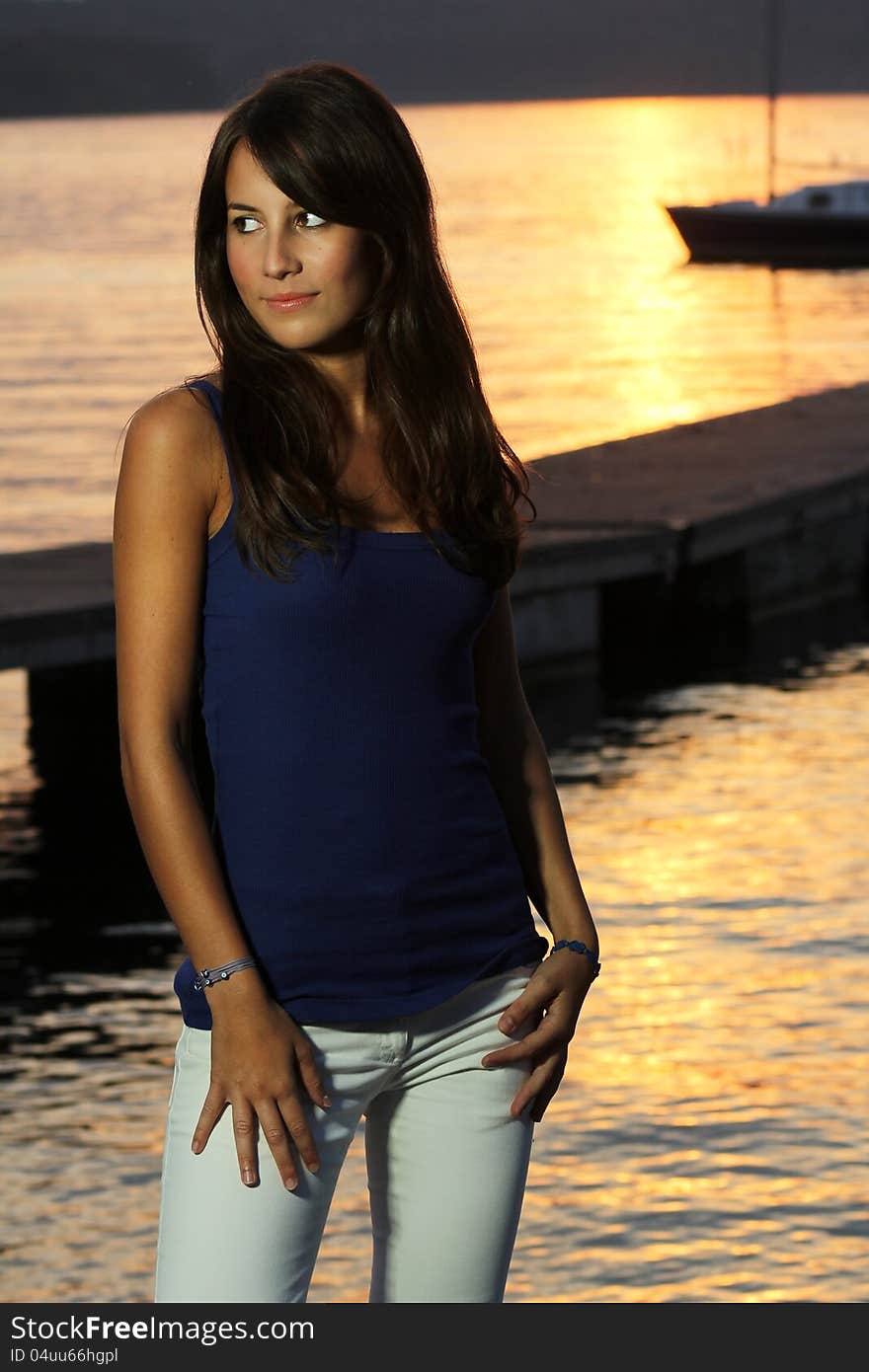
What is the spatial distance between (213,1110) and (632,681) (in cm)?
1232

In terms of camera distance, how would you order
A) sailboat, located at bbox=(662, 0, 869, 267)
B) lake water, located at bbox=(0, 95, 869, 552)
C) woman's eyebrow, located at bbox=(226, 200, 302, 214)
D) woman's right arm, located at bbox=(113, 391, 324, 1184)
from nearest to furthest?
woman's right arm, located at bbox=(113, 391, 324, 1184), woman's eyebrow, located at bbox=(226, 200, 302, 214), lake water, located at bbox=(0, 95, 869, 552), sailboat, located at bbox=(662, 0, 869, 267)

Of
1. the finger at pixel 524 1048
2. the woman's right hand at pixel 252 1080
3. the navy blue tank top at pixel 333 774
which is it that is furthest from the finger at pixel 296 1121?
the finger at pixel 524 1048

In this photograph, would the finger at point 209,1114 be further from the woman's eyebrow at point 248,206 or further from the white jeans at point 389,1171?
the woman's eyebrow at point 248,206

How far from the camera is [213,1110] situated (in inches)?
116

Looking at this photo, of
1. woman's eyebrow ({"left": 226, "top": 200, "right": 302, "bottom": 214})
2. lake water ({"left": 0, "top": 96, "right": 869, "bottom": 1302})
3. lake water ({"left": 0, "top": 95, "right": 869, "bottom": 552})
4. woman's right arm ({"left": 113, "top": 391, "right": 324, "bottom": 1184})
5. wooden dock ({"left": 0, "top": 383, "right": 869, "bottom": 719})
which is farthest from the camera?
lake water ({"left": 0, "top": 95, "right": 869, "bottom": 552})

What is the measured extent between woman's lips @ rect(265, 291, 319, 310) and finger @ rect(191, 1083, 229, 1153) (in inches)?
38.0

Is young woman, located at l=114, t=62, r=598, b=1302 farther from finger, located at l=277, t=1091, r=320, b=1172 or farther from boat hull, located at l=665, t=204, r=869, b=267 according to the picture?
boat hull, located at l=665, t=204, r=869, b=267

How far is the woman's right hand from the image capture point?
2938mm

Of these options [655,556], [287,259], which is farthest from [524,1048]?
[655,556]

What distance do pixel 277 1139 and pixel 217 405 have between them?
34.8 inches

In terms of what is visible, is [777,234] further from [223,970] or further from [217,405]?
[223,970]

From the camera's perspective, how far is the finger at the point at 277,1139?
2.94 m

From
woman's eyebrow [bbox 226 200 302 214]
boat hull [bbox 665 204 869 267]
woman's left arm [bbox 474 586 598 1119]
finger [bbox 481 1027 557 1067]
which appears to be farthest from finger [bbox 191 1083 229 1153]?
boat hull [bbox 665 204 869 267]

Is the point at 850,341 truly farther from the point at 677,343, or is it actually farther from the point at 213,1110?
the point at 213,1110
